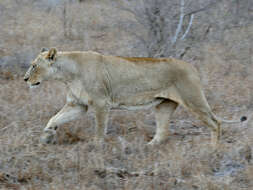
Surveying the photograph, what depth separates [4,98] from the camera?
286 inches

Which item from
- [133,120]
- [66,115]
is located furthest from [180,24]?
[66,115]

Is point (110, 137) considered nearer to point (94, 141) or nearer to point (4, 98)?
point (94, 141)

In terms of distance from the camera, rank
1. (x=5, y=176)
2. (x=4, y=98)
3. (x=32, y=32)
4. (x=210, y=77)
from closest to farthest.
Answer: (x=5, y=176) → (x=4, y=98) → (x=210, y=77) → (x=32, y=32)

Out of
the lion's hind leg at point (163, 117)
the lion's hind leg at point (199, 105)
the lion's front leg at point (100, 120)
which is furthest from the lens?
the lion's hind leg at point (163, 117)

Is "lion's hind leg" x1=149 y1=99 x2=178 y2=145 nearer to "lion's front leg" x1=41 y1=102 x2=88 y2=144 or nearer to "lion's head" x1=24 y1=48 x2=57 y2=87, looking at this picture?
"lion's front leg" x1=41 y1=102 x2=88 y2=144

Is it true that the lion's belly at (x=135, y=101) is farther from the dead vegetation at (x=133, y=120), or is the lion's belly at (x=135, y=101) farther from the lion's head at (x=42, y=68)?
the lion's head at (x=42, y=68)

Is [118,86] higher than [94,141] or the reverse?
higher

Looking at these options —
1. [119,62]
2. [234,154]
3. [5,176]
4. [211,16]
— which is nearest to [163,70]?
[119,62]

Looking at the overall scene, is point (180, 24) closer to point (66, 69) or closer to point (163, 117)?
point (163, 117)

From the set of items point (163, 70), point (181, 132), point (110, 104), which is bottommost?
point (181, 132)

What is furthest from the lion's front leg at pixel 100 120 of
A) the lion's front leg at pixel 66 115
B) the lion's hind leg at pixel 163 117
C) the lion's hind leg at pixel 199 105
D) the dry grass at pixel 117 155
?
the lion's hind leg at pixel 199 105

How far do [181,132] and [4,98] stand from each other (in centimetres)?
287

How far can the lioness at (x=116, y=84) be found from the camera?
5.98 m

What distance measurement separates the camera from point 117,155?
211 inches
